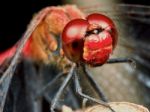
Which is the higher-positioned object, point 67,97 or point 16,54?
point 16,54

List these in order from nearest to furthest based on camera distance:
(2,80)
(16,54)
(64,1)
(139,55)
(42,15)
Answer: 1. (2,80)
2. (16,54)
3. (42,15)
4. (139,55)
5. (64,1)

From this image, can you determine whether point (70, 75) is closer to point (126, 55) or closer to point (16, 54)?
point (16, 54)

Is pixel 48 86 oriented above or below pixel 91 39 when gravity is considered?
below

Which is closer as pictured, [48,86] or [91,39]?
[91,39]

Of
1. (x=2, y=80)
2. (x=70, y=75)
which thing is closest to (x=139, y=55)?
(x=70, y=75)

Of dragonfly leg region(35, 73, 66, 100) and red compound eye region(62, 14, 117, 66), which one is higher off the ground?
red compound eye region(62, 14, 117, 66)

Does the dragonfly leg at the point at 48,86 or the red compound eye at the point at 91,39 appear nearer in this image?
the red compound eye at the point at 91,39

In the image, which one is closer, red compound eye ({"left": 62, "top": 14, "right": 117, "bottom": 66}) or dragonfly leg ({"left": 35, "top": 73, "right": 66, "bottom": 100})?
red compound eye ({"left": 62, "top": 14, "right": 117, "bottom": 66})

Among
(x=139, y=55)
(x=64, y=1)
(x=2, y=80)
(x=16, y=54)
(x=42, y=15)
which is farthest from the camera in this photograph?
(x=64, y=1)
